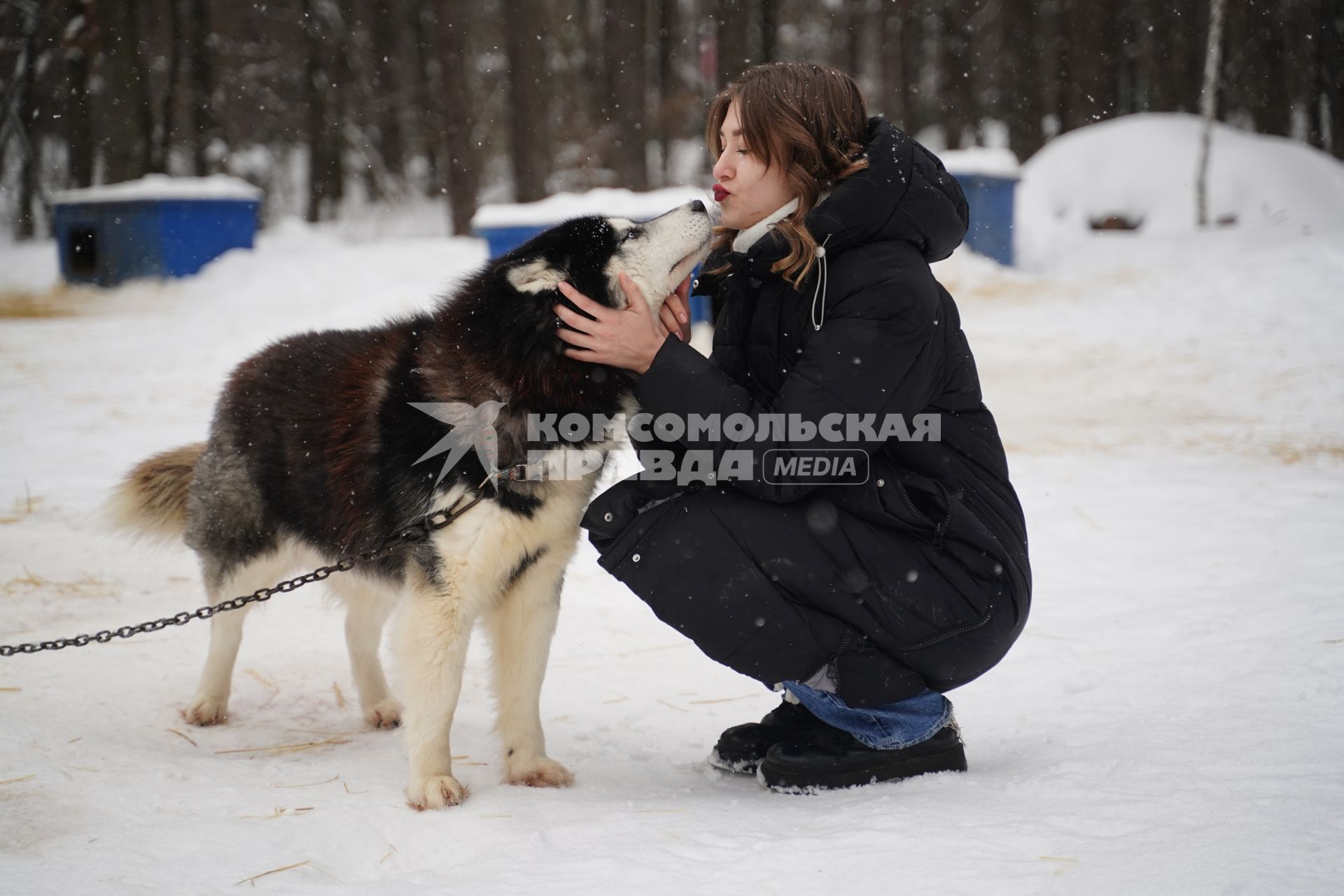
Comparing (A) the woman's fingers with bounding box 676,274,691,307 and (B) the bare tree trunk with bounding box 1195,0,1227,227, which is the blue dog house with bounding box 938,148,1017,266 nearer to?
(B) the bare tree trunk with bounding box 1195,0,1227,227

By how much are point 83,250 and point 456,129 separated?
18.2ft

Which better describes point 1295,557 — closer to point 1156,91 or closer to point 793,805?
point 793,805

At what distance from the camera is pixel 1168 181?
13.9m

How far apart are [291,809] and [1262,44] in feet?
72.4

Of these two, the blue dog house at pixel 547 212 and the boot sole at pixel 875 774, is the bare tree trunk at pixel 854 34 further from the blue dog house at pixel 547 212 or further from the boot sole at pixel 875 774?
the boot sole at pixel 875 774

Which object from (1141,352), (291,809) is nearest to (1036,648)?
(291,809)

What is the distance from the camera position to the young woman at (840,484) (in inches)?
81.7

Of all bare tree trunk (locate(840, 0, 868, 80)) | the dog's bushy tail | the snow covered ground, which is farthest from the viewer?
bare tree trunk (locate(840, 0, 868, 80))

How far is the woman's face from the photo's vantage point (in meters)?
2.30

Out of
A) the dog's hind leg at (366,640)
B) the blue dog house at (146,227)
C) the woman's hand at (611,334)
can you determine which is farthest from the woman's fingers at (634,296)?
the blue dog house at (146,227)

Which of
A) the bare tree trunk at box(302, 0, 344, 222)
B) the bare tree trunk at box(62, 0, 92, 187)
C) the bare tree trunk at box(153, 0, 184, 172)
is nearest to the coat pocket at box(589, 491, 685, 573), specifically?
the bare tree trunk at box(153, 0, 184, 172)

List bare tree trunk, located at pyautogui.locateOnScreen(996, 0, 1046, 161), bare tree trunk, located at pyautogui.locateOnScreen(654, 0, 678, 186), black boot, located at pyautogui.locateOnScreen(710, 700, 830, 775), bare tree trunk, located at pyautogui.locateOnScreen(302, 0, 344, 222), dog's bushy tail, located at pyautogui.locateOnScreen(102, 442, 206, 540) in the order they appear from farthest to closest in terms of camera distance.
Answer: bare tree trunk, located at pyautogui.locateOnScreen(996, 0, 1046, 161) → bare tree trunk, located at pyautogui.locateOnScreen(302, 0, 344, 222) → bare tree trunk, located at pyautogui.locateOnScreen(654, 0, 678, 186) → dog's bushy tail, located at pyautogui.locateOnScreen(102, 442, 206, 540) → black boot, located at pyautogui.locateOnScreen(710, 700, 830, 775)

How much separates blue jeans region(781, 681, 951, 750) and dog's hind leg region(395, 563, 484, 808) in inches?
33.7

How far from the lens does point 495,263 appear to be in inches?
91.7
